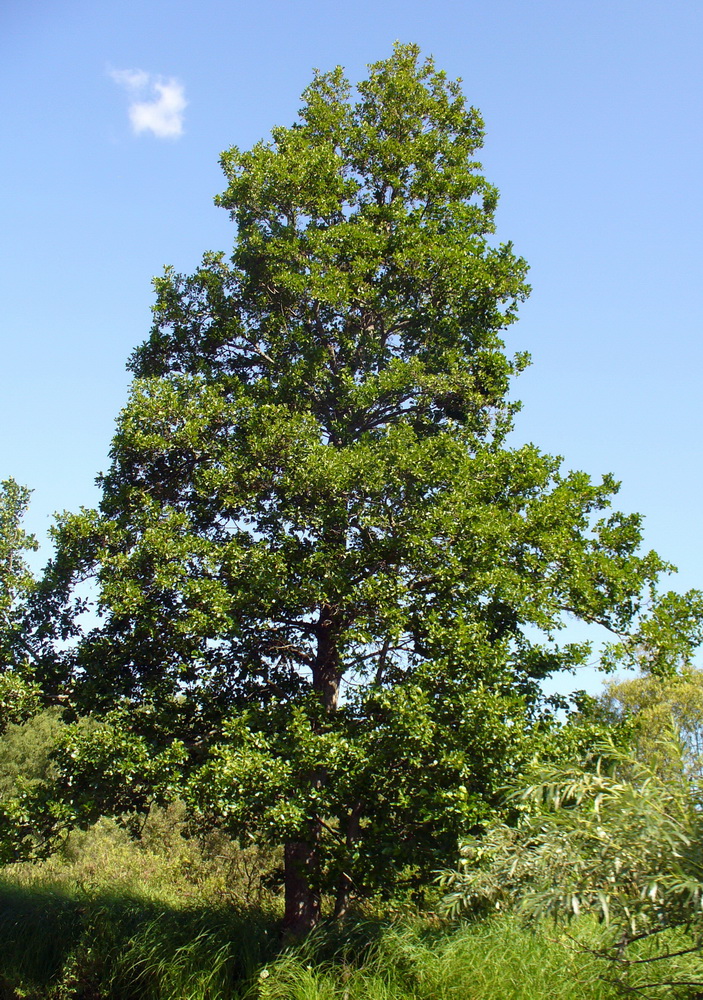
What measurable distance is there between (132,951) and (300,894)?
2511mm

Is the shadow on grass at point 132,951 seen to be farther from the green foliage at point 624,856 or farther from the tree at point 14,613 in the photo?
the green foliage at point 624,856

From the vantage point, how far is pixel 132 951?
11242 millimetres

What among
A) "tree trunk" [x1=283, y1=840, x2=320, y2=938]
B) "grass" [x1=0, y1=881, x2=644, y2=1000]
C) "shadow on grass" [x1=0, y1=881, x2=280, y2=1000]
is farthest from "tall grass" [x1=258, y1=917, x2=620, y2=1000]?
"tree trunk" [x1=283, y1=840, x2=320, y2=938]

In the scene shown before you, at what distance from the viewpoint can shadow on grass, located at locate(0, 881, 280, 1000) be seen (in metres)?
10.7

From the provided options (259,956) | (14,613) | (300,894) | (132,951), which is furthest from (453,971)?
(14,613)

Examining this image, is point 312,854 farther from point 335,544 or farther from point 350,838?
point 335,544

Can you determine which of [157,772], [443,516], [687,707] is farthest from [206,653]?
[687,707]

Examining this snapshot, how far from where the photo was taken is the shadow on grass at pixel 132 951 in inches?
423

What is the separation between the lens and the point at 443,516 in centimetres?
1115

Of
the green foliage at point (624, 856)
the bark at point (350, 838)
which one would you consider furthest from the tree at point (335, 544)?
the green foliage at point (624, 856)

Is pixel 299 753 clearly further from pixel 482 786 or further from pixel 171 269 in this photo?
pixel 171 269

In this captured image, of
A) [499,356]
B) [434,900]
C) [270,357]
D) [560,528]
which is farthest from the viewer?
[270,357]

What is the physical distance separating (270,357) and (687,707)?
97.5 feet

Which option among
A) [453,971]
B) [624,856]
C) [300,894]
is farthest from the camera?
[300,894]
